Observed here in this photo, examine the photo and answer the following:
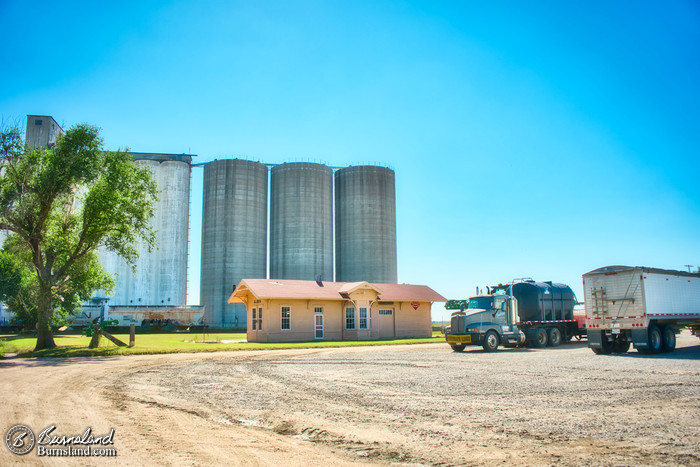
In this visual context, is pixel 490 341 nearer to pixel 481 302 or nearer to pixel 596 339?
pixel 481 302

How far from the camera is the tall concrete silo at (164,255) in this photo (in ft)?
217

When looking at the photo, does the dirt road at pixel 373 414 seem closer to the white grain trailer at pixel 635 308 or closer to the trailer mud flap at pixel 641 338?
the trailer mud flap at pixel 641 338

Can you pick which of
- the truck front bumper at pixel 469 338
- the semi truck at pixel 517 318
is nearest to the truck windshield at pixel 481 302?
the semi truck at pixel 517 318

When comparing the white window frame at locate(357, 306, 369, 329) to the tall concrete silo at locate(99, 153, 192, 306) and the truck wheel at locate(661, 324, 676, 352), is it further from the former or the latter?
the tall concrete silo at locate(99, 153, 192, 306)

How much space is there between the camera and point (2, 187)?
2416 cm

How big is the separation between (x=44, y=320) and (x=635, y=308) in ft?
94.6

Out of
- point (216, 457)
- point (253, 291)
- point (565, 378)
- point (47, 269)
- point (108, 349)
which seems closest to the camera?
point (216, 457)

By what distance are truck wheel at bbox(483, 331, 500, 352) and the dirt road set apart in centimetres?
924

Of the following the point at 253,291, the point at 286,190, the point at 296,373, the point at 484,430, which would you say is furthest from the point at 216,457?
the point at 286,190

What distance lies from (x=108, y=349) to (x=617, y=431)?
23472mm

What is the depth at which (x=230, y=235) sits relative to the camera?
6056 cm

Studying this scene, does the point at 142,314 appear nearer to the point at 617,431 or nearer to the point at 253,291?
the point at 253,291

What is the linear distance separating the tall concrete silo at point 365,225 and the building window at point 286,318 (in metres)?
27.7

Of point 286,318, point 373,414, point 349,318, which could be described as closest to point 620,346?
point 373,414
